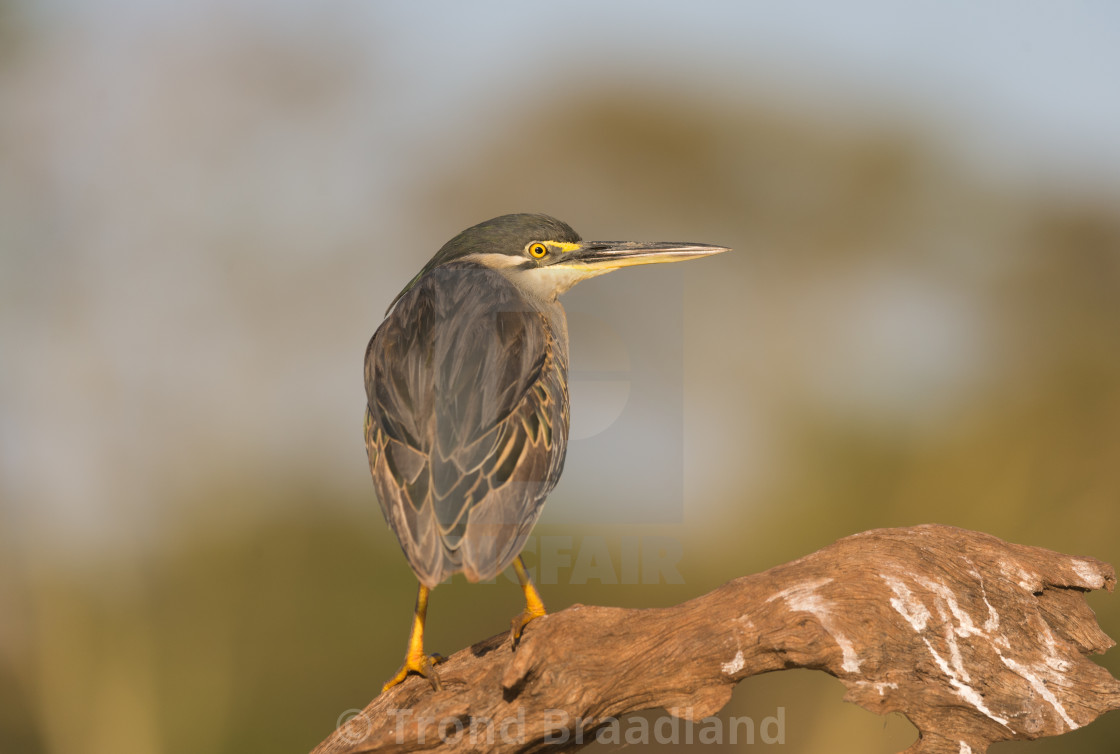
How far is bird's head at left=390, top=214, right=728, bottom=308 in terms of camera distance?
15.5ft

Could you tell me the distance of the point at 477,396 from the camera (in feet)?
12.7

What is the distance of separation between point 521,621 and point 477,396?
1024 mm

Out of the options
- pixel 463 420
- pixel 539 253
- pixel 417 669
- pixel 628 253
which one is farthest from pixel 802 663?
pixel 539 253

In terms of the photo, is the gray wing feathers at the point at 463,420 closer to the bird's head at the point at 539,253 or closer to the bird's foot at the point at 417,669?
the bird's head at the point at 539,253

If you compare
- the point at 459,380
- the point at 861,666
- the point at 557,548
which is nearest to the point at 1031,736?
the point at 861,666

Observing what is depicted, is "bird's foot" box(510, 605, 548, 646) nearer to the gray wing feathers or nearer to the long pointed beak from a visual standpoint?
the gray wing feathers

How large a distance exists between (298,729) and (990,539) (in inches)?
329

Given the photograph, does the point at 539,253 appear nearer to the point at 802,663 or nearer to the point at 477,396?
the point at 477,396

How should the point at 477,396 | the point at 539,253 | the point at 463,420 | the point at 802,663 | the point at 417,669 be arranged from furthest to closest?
the point at 539,253, the point at 477,396, the point at 463,420, the point at 417,669, the point at 802,663

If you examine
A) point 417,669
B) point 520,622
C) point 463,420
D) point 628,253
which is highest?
point 628,253

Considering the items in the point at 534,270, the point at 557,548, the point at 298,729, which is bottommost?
the point at 298,729

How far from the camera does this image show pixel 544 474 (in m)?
3.79

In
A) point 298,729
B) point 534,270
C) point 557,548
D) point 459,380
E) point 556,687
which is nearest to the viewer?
point 556,687

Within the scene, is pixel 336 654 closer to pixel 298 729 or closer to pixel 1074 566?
pixel 298 729
